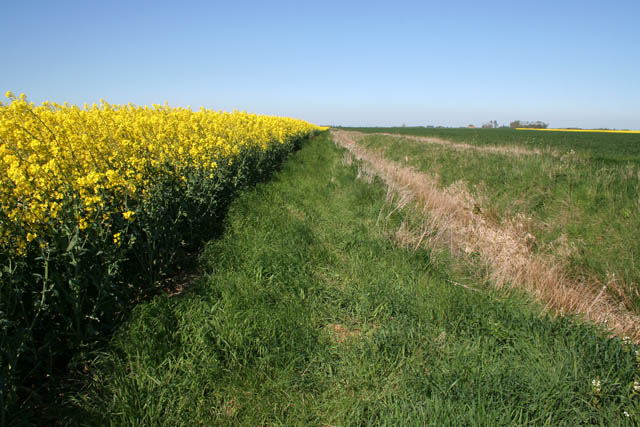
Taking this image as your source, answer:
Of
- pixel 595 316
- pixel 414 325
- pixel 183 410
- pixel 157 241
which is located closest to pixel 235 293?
pixel 157 241

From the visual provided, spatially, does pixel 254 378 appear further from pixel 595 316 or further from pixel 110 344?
pixel 595 316

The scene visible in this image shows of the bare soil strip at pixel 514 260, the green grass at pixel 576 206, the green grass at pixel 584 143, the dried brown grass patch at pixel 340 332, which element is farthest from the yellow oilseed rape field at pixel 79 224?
the green grass at pixel 584 143

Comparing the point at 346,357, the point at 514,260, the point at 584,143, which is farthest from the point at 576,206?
the point at 584,143

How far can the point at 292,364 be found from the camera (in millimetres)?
2561

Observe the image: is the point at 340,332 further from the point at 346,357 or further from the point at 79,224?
the point at 79,224

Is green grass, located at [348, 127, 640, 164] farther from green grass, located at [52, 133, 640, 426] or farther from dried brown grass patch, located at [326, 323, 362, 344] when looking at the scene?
dried brown grass patch, located at [326, 323, 362, 344]

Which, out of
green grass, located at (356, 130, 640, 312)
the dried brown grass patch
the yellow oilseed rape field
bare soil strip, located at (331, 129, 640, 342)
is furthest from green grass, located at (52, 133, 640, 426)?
green grass, located at (356, 130, 640, 312)

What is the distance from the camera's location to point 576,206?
6824mm

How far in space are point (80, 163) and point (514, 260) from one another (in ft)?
18.1

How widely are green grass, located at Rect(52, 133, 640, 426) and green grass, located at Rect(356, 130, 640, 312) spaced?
2662 mm

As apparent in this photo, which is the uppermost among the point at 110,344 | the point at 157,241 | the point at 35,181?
the point at 35,181

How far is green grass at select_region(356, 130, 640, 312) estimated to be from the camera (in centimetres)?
509

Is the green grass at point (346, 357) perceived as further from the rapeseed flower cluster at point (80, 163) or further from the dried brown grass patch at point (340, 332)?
the rapeseed flower cluster at point (80, 163)

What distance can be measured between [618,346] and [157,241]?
13.6 ft
